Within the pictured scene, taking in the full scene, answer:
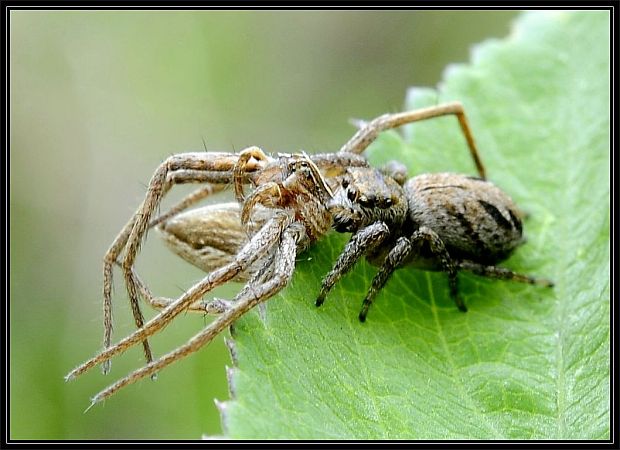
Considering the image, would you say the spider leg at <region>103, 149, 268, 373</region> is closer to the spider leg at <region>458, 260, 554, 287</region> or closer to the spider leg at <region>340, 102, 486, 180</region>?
the spider leg at <region>340, 102, 486, 180</region>

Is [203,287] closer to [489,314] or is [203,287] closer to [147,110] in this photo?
[489,314]

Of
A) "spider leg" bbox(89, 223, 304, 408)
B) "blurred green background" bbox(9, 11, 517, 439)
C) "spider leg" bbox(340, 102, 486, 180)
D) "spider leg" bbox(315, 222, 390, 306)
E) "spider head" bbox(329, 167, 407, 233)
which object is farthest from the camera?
"blurred green background" bbox(9, 11, 517, 439)

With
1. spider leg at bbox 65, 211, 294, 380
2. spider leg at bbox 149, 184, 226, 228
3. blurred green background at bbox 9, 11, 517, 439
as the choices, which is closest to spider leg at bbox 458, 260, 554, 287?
spider leg at bbox 65, 211, 294, 380

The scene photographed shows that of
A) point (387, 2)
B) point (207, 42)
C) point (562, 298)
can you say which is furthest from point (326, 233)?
point (387, 2)

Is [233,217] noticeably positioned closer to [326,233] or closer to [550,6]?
[326,233]

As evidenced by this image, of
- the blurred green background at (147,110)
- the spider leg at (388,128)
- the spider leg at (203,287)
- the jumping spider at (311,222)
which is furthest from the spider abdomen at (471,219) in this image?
the blurred green background at (147,110)

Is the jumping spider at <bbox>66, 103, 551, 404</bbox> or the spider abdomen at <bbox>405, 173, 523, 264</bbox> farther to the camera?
the spider abdomen at <bbox>405, 173, 523, 264</bbox>
